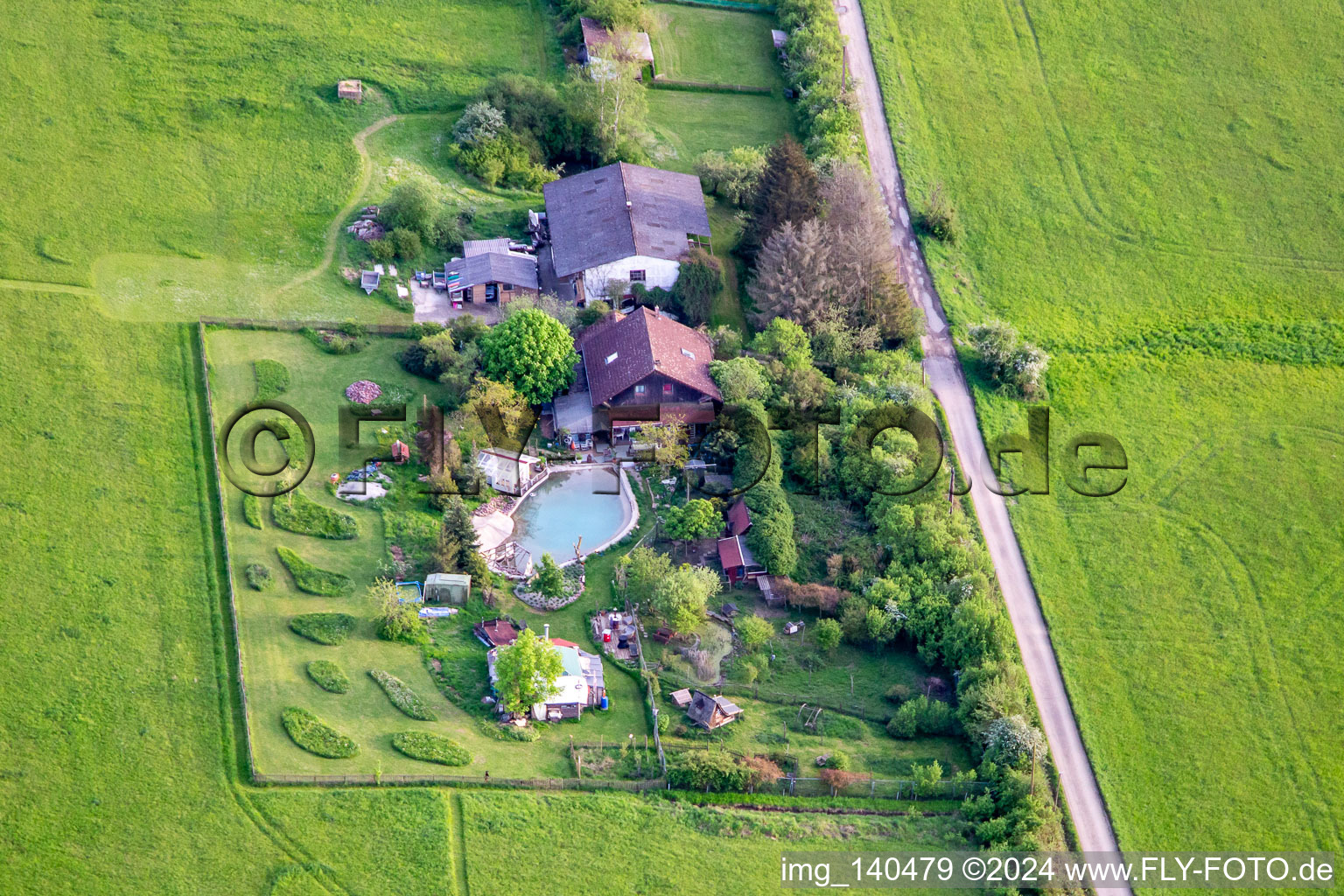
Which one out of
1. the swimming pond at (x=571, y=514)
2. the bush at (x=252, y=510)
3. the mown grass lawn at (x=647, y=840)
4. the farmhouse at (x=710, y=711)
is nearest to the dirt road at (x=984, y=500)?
the mown grass lawn at (x=647, y=840)

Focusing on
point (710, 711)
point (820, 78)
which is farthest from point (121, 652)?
point (820, 78)

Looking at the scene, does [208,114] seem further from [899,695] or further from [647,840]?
[647,840]

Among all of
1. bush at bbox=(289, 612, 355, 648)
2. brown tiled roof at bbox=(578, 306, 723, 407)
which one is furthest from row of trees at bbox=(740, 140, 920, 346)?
bush at bbox=(289, 612, 355, 648)

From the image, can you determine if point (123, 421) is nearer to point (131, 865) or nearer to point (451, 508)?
point (451, 508)

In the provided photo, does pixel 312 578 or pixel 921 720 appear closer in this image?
pixel 921 720

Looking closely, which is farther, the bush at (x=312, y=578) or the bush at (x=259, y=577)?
the bush at (x=312, y=578)

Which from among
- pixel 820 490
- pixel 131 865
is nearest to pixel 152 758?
pixel 131 865

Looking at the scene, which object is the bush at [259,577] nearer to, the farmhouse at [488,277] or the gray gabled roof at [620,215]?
the farmhouse at [488,277]

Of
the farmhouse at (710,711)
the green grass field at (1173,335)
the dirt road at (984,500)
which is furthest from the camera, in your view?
the green grass field at (1173,335)
